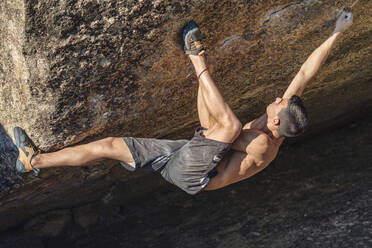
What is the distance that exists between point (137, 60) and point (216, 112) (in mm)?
795

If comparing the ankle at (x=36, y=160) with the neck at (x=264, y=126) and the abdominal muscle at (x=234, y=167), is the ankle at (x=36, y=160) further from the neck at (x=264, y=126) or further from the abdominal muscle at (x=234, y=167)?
the neck at (x=264, y=126)

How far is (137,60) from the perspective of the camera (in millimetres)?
3369

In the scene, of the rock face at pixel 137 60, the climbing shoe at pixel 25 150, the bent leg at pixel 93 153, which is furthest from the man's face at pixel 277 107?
the climbing shoe at pixel 25 150

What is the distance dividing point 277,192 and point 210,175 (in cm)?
266

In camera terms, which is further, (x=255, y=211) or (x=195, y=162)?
(x=255, y=211)

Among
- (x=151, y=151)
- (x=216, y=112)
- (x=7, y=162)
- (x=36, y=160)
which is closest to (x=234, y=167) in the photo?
(x=216, y=112)

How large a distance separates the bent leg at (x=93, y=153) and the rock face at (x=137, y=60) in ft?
1.00

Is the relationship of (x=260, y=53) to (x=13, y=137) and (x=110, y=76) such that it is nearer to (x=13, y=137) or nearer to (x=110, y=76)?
(x=110, y=76)

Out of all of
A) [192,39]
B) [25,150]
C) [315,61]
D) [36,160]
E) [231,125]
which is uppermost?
[192,39]

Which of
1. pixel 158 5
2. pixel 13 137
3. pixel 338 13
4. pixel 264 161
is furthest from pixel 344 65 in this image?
pixel 13 137

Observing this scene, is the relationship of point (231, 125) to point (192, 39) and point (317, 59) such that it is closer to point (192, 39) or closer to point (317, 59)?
point (192, 39)

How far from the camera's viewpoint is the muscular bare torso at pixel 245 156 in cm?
320

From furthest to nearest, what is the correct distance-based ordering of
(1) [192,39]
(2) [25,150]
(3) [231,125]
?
(2) [25,150] → (1) [192,39] → (3) [231,125]

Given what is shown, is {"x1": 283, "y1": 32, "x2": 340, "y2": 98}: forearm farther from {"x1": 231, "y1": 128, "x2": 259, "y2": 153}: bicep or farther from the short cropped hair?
{"x1": 231, "y1": 128, "x2": 259, "y2": 153}: bicep
